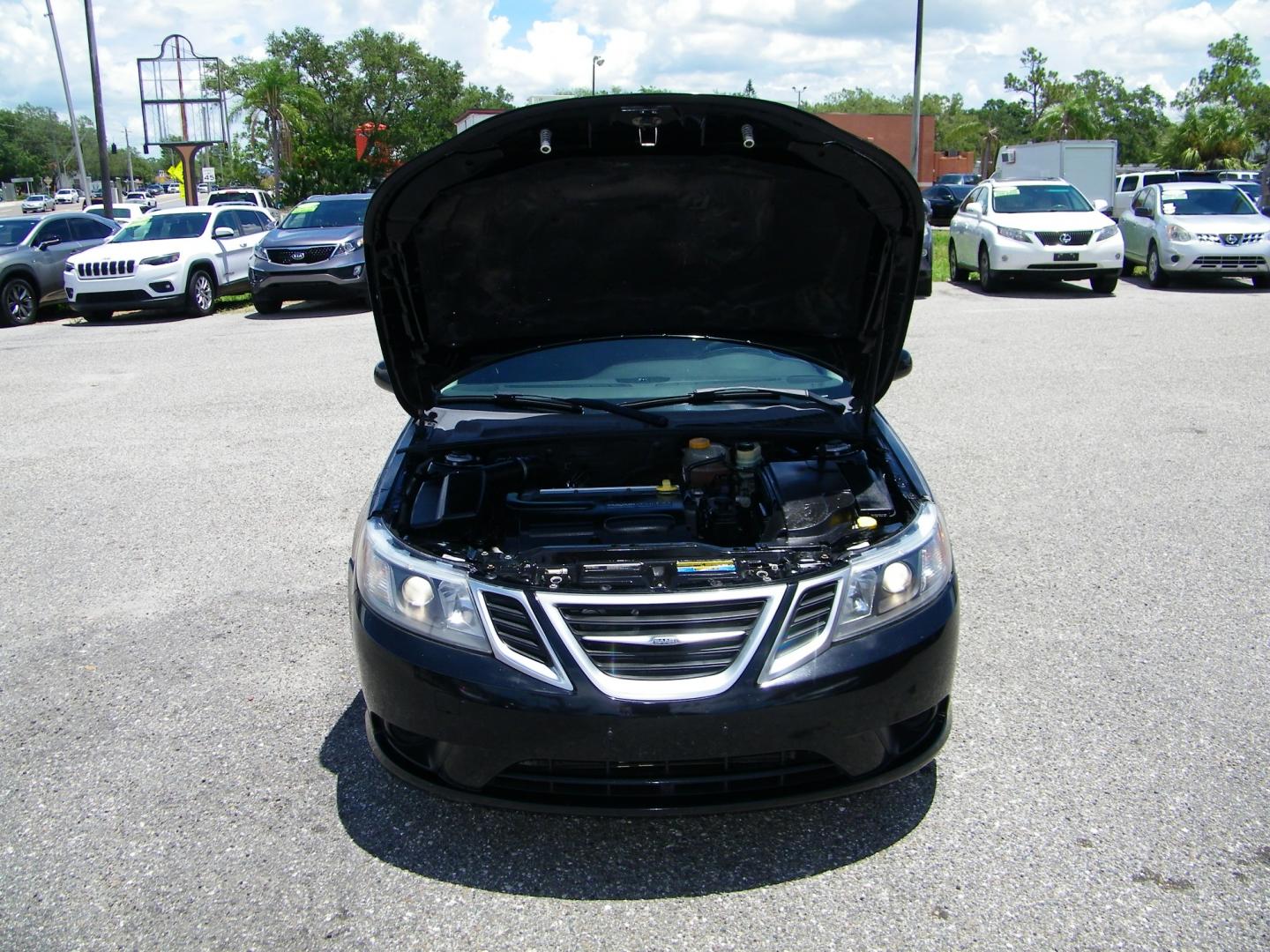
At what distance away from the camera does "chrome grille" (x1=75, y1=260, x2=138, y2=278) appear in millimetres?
15492

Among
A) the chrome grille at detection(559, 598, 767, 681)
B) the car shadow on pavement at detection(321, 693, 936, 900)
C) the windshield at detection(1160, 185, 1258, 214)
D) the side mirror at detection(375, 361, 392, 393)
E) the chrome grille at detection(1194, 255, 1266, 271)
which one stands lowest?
the car shadow on pavement at detection(321, 693, 936, 900)

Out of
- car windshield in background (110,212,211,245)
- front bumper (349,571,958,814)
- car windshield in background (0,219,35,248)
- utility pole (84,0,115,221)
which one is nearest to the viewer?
front bumper (349,571,958,814)

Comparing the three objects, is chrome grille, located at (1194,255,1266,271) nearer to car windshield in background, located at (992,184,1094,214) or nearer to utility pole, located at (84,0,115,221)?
car windshield in background, located at (992,184,1094,214)

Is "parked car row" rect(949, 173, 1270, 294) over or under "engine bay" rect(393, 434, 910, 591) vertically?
over

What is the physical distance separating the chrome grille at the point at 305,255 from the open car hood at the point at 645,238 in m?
12.1

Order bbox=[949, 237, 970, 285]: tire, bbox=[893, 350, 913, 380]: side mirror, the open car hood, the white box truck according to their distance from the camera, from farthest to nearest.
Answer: the white box truck < bbox=[949, 237, 970, 285]: tire < bbox=[893, 350, 913, 380]: side mirror < the open car hood

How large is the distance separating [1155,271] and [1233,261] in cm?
115

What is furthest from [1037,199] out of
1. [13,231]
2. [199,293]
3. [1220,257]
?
[13,231]

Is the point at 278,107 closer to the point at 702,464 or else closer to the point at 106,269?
the point at 106,269

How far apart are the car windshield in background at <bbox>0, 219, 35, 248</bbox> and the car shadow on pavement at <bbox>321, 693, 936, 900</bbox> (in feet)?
55.6

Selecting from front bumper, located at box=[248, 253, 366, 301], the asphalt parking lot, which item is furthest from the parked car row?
front bumper, located at box=[248, 253, 366, 301]

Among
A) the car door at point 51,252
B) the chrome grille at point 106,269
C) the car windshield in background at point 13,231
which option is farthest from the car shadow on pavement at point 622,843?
the car windshield in background at point 13,231

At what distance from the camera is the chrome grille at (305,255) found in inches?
596

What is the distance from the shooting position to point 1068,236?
15242 millimetres
